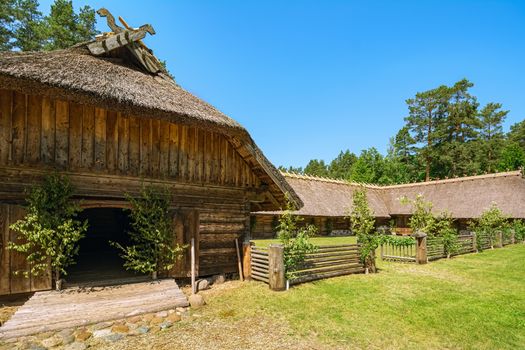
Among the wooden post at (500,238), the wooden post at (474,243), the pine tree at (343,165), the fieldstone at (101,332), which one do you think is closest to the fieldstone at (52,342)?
the fieldstone at (101,332)

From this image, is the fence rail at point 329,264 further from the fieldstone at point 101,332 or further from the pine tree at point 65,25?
the pine tree at point 65,25

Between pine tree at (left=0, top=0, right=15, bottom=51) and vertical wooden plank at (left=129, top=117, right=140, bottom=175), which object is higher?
pine tree at (left=0, top=0, right=15, bottom=51)

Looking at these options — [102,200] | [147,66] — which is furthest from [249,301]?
[147,66]

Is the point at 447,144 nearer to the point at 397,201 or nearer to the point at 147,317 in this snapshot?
the point at 397,201

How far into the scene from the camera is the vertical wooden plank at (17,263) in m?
6.04

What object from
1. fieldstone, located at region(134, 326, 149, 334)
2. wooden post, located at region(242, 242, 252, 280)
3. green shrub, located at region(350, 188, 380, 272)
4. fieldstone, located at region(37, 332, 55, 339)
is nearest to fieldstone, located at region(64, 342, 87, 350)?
fieldstone, located at region(37, 332, 55, 339)

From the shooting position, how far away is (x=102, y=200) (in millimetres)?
7180

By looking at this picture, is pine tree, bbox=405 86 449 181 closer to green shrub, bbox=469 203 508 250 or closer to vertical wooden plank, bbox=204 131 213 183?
green shrub, bbox=469 203 508 250

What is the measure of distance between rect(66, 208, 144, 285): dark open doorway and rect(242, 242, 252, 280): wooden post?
3002 mm

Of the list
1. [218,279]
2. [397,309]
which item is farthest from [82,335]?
[397,309]

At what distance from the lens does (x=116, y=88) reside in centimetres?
664

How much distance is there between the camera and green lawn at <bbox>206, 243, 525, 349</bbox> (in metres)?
5.24

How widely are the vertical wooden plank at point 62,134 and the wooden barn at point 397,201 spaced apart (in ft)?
54.2

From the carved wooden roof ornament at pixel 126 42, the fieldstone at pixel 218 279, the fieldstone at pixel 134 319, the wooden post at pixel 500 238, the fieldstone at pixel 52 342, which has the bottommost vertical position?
the wooden post at pixel 500 238
